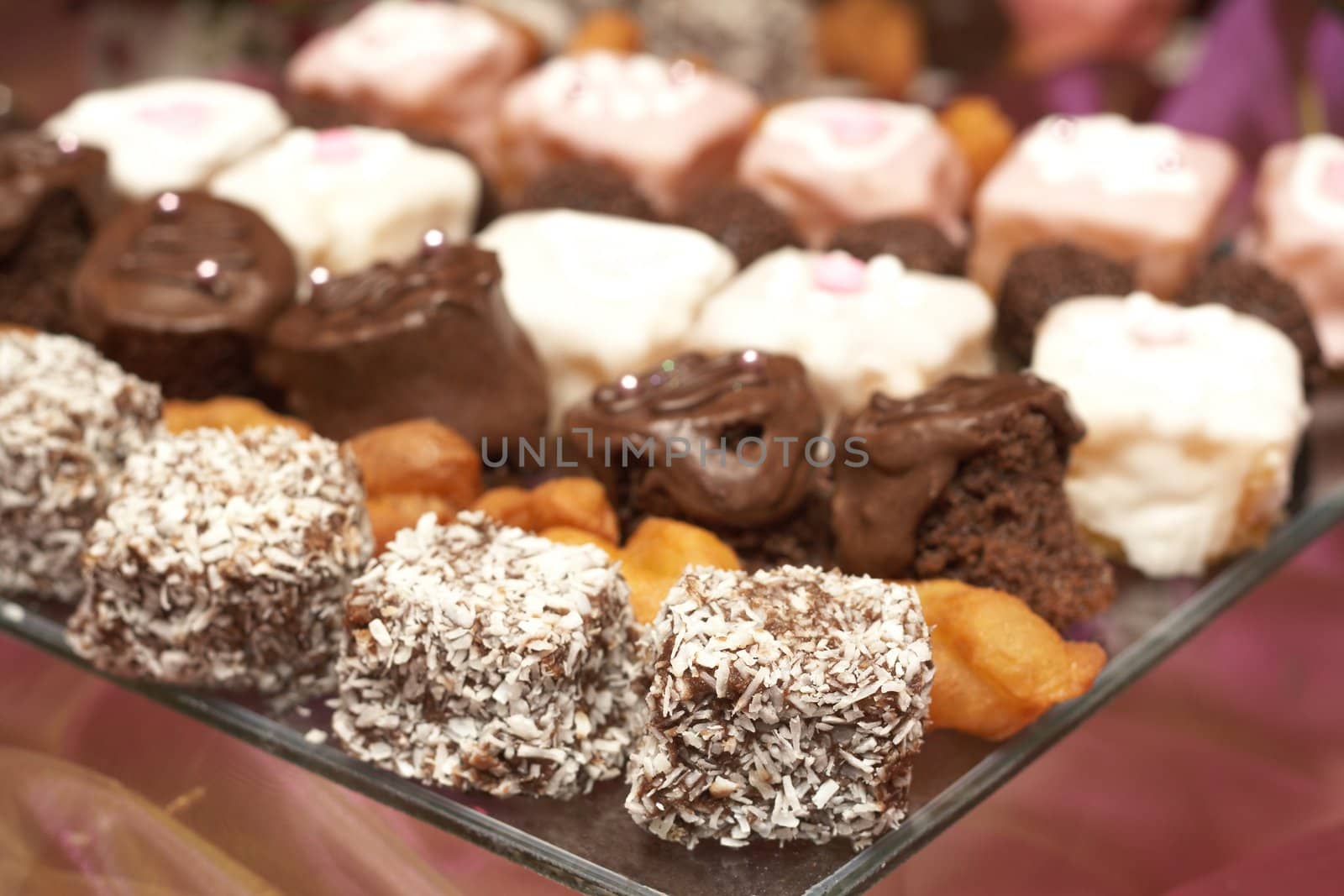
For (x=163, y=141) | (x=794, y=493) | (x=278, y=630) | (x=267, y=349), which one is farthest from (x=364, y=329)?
(x=163, y=141)

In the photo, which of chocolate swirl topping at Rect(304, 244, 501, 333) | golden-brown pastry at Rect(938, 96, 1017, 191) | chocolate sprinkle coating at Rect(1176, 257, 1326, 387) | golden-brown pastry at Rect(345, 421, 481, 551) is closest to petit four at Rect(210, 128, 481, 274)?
chocolate swirl topping at Rect(304, 244, 501, 333)

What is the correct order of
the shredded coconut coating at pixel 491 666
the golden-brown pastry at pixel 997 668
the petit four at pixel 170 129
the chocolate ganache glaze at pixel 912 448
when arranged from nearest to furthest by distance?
1. the shredded coconut coating at pixel 491 666
2. the golden-brown pastry at pixel 997 668
3. the chocolate ganache glaze at pixel 912 448
4. the petit four at pixel 170 129

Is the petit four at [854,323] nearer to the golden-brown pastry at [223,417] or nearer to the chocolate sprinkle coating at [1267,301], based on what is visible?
the chocolate sprinkle coating at [1267,301]

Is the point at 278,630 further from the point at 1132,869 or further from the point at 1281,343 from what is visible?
the point at 1281,343

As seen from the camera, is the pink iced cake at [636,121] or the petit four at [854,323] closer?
the petit four at [854,323]

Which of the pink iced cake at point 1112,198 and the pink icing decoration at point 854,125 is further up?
the pink icing decoration at point 854,125

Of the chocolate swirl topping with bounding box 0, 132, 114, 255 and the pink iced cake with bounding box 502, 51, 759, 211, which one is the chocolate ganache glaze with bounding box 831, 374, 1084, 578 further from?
the chocolate swirl topping with bounding box 0, 132, 114, 255

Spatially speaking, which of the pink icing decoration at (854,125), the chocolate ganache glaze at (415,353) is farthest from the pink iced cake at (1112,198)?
the chocolate ganache glaze at (415,353)
